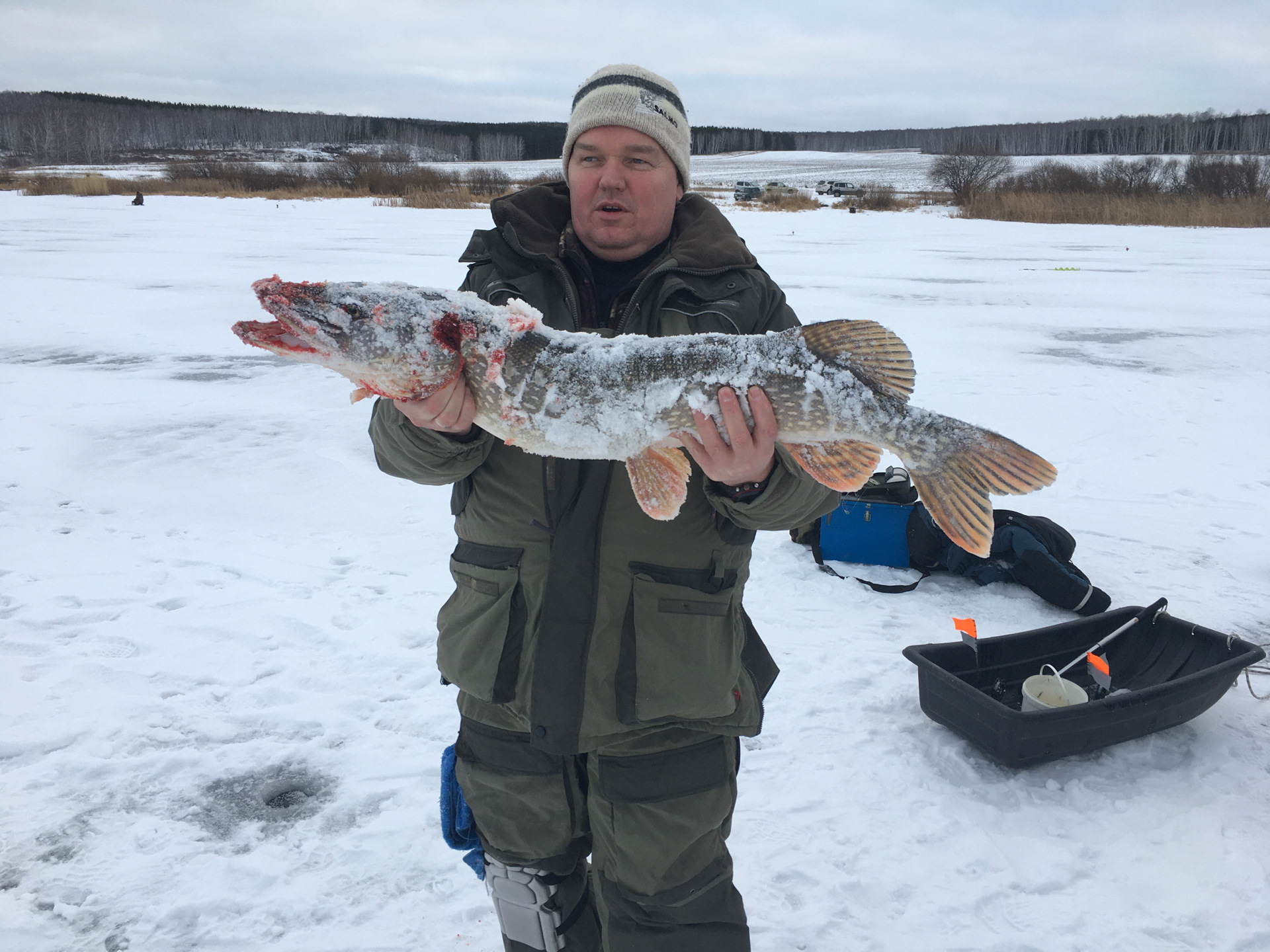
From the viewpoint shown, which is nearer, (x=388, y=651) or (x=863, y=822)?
(x=863, y=822)

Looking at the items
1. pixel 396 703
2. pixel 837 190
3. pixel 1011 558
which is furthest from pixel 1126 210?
pixel 396 703

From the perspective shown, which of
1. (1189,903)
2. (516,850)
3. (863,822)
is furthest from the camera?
(863,822)

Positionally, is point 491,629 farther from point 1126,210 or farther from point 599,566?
point 1126,210

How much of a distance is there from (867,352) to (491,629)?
1.21m

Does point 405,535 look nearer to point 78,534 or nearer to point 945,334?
point 78,534

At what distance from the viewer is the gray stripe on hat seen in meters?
2.31

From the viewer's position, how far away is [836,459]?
6.67 ft

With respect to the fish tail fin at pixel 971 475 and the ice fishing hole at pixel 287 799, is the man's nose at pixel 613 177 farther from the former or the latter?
the ice fishing hole at pixel 287 799

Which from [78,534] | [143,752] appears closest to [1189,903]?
[143,752]

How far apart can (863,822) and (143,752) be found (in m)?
2.80

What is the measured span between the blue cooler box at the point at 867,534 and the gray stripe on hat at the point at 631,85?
115 inches

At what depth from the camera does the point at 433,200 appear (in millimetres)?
28234

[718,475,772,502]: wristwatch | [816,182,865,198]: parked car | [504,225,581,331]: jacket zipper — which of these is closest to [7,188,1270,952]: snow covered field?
[718,475,772,502]: wristwatch

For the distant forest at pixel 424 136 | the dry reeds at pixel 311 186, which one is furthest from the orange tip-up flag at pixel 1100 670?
the distant forest at pixel 424 136
